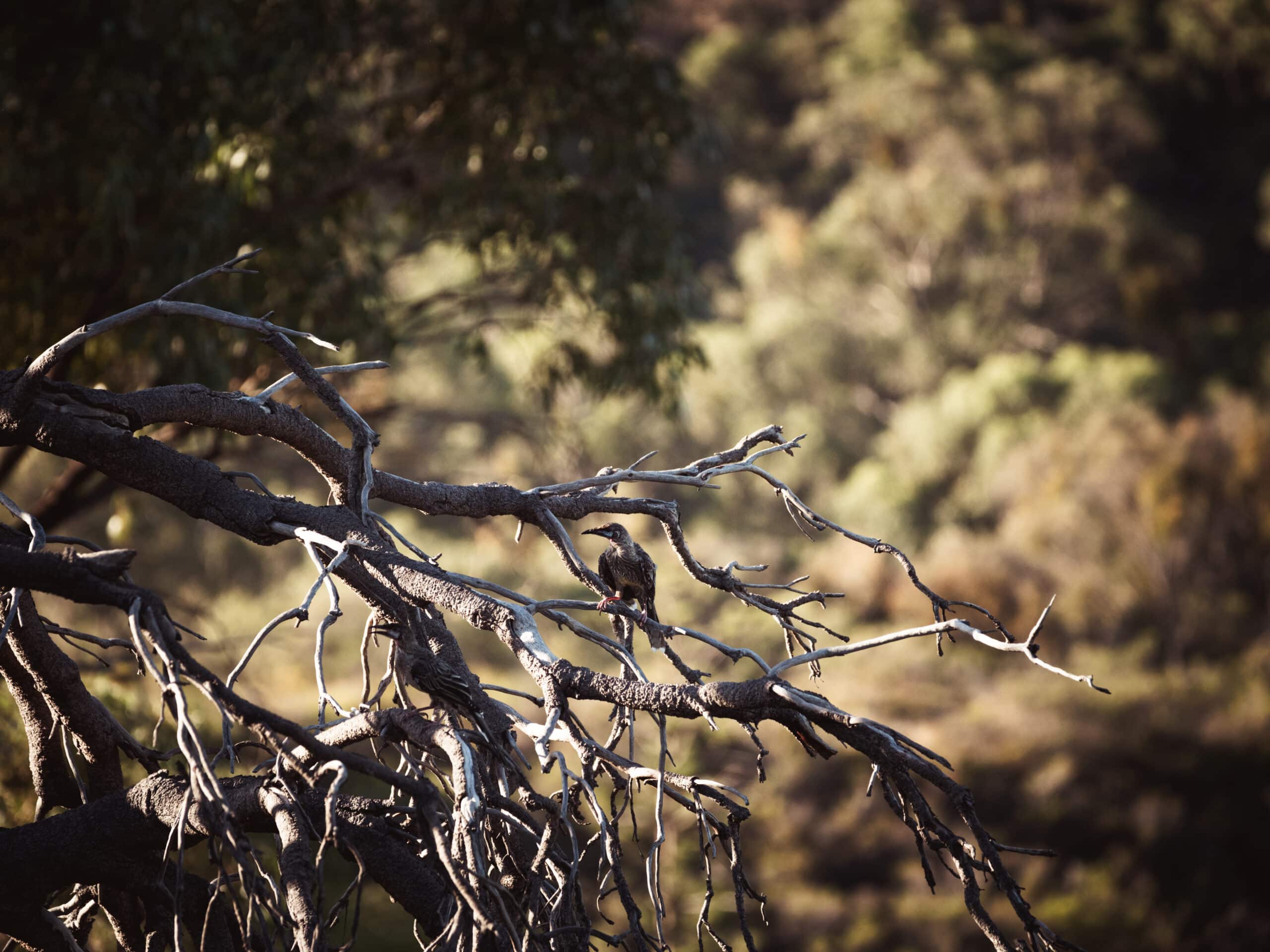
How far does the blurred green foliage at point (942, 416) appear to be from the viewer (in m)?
7.23

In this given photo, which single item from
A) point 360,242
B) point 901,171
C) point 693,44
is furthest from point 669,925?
point 693,44

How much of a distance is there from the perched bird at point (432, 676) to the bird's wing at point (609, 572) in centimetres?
47

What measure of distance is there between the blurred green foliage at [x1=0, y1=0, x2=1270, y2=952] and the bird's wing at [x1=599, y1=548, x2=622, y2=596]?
282cm

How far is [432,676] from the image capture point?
1.39 m

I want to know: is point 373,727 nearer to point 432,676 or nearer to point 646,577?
point 432,676

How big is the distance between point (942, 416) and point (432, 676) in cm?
Result: 1569

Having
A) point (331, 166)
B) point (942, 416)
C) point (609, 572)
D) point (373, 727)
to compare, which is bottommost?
point (373, 727)

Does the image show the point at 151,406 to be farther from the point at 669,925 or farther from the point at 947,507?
the point at 947,507

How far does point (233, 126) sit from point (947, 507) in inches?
495

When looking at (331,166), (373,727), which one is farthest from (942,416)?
(373,727)

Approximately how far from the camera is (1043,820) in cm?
827

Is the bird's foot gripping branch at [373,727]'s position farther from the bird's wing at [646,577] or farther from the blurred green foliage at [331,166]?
the blurred green foliage at [331,166]

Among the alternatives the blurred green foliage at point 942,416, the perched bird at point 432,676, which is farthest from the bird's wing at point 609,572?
the blurred green foliage at point 942,416

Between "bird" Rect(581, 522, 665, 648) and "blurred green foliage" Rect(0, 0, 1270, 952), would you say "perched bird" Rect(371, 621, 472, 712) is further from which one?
"blurred green foliage" Rect(0, 0, 1270, 952)
